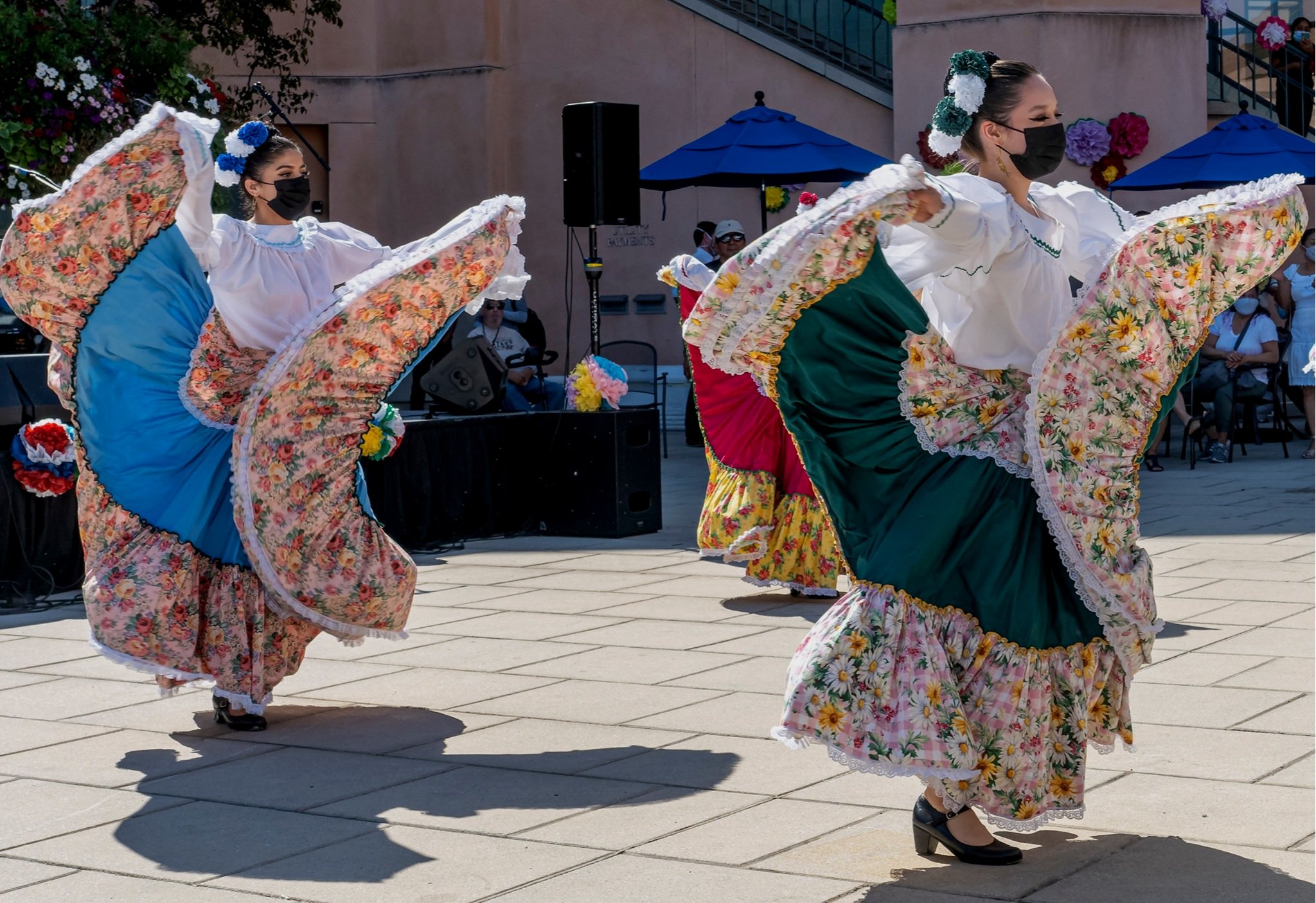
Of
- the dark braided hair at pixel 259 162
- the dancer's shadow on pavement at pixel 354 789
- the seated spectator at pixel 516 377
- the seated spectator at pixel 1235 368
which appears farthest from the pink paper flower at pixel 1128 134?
the dancer's shadow on pavement at pixel 354 789

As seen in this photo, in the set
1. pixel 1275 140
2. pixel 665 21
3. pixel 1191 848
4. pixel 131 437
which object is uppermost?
pixel 665 21

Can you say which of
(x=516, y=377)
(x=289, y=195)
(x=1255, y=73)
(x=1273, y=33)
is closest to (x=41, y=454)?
(x=289, y=195)

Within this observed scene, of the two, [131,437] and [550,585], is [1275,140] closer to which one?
[550,585]

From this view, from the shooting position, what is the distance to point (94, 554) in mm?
4945

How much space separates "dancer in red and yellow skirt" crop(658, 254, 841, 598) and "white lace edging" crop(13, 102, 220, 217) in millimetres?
2372

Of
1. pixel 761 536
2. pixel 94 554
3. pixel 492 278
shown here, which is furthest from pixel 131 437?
pixel 761 536

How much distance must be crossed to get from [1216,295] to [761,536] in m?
3.54

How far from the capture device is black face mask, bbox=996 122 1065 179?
11.9ft

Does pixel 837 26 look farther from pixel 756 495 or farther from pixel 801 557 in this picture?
pixel 801 557

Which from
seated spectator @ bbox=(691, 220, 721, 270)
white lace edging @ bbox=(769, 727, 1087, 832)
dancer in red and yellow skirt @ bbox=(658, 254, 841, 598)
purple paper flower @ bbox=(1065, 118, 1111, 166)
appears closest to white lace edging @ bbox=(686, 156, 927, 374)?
white lace edging @ bbox=(769, 727, 1087, 832)

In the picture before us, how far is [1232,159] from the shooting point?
12391 mm

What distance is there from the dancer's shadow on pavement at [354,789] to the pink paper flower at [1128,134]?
37.6 feet

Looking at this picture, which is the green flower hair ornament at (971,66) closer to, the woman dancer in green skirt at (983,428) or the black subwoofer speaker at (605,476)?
the woman dancer in green skirt at (983,428)

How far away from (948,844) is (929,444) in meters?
0.82
